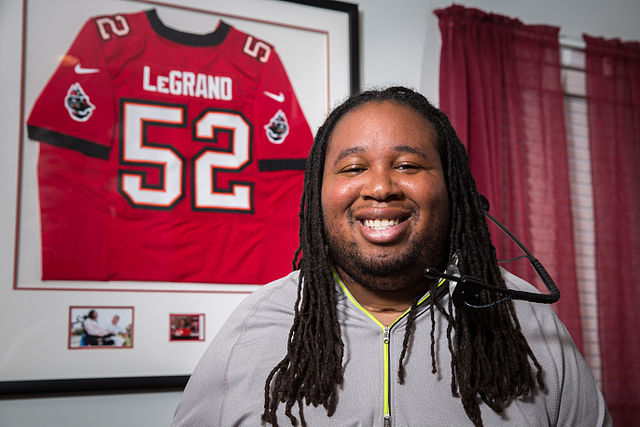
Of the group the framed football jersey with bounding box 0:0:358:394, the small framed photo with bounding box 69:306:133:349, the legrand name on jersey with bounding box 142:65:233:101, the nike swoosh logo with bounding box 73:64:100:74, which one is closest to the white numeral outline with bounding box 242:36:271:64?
the framed football jersey with bounding box 0:0:358:394

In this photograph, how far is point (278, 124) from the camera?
66.9 inches

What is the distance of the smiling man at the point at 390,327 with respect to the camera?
1.05 meters

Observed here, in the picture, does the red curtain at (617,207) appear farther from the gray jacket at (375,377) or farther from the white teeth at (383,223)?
the white teeth at (383,223)

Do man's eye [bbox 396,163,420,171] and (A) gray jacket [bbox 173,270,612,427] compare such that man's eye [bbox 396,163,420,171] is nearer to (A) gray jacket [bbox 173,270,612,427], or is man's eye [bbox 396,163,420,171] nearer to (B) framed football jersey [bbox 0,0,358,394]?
(A) gray jacket [bbox 173,270,612,427]

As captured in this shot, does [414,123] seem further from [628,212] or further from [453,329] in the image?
[628,212]

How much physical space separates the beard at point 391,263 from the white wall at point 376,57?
66cm

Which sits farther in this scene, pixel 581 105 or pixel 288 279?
pixel 581 105

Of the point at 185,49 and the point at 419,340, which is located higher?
the point at 185,49

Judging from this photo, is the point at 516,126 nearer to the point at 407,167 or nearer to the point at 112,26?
the point at 407,167

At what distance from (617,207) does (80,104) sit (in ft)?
5.59

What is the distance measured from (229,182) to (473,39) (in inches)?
35.4

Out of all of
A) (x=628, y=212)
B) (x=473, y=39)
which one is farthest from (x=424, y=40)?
(x=628, y=212)

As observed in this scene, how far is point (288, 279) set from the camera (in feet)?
4.12

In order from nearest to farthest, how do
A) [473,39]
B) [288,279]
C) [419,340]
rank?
1. [419,340]
2. [288,279]
3. [473,39]
